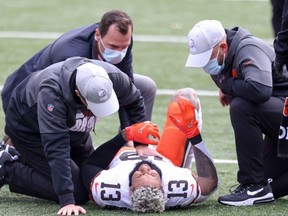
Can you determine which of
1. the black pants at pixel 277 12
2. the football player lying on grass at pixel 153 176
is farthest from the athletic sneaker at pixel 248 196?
the black pants at pixel 277 12

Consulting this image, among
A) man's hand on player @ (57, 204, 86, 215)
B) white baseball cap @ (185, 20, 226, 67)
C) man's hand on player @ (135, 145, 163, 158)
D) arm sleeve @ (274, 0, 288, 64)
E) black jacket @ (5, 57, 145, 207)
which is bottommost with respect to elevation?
man's hand on player @ (57, 204, 86, 215)

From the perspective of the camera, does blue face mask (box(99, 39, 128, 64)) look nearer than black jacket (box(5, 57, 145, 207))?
No

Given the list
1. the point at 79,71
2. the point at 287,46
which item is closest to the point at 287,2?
the point at 287,46

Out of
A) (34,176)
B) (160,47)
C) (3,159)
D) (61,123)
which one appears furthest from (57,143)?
(160,47)

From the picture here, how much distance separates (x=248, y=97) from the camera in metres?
5.86

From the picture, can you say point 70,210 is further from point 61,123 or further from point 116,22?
point 116,22

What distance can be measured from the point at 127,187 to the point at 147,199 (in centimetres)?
18

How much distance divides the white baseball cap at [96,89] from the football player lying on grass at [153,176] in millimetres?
481

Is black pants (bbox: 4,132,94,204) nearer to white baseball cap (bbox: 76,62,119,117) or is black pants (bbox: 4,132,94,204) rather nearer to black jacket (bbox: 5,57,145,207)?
black jacket (bbox: 5,57,145,207)

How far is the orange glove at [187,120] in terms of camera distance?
6.09 meters

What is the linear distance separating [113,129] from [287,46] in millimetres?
3099

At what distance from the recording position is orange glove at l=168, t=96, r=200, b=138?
6.09m

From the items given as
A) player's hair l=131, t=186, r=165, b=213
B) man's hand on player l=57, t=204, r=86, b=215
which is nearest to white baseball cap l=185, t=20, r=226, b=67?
player's hair l=131, t=186, r=165, b=213

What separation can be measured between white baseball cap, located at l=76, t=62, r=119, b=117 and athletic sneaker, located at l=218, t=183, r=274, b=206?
3.27 feet
